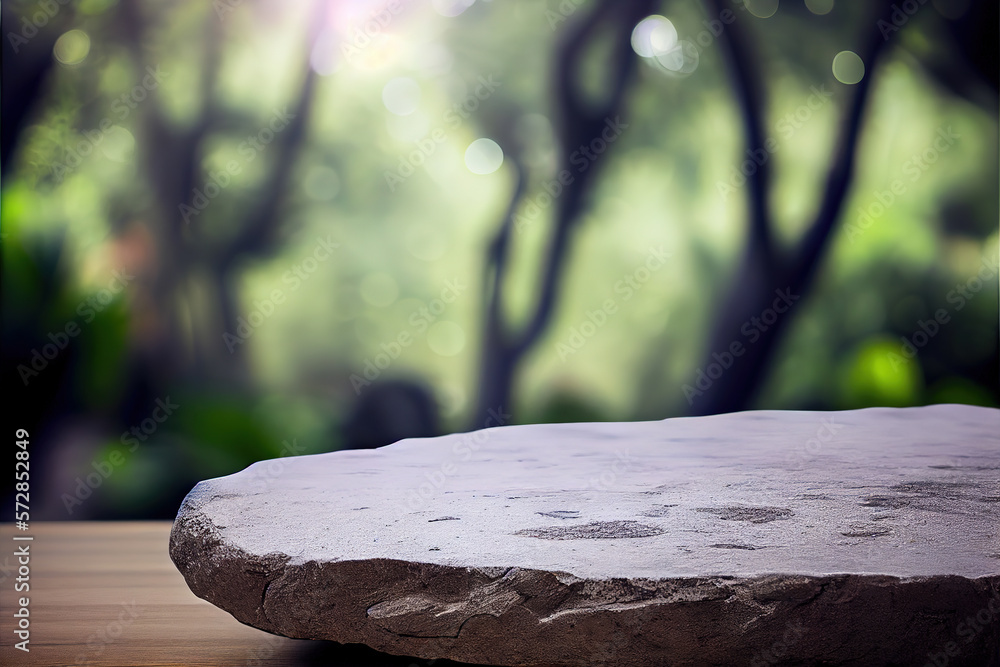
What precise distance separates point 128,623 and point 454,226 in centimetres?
138

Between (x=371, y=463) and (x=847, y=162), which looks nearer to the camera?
(x=371, y=463)

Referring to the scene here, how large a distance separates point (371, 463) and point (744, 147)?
1.54 meters

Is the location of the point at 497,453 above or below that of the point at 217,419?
above

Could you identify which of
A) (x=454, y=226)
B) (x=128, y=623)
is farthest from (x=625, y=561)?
(x=454, y=226)

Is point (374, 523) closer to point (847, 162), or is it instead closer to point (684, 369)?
point (684, 369)

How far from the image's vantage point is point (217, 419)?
221 centimetres

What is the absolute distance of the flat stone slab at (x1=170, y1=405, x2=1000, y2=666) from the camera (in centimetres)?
77

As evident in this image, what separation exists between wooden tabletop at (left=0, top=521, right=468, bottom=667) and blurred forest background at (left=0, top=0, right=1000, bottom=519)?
0.68 metres

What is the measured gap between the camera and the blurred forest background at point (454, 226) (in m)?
2.21

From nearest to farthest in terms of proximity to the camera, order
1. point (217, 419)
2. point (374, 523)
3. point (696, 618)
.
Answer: point (696, 618)
point (374, 523)
point (217, 419)

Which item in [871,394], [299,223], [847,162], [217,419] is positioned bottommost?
[217,419]

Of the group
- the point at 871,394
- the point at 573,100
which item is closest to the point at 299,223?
the point at 573,100

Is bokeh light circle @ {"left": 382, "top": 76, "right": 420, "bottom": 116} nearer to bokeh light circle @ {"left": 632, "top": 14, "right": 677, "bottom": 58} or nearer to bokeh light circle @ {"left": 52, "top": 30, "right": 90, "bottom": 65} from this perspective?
bokeh light circle @ {"left": 632, "top": 14, "right": 677, "bottom": 58}

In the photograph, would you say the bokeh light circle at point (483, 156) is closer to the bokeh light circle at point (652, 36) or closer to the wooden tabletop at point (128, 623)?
the bokeh light circle at point (652, 36)
